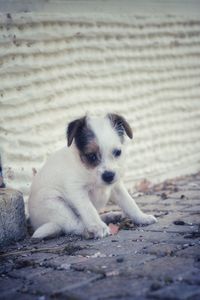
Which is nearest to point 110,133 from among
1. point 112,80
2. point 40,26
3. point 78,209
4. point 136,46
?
point 78,209

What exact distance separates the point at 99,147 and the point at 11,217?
108 cm

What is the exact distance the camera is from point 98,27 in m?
6.93

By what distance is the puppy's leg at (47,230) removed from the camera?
4.82m

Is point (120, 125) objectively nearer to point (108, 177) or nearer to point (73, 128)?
point (73, 128)

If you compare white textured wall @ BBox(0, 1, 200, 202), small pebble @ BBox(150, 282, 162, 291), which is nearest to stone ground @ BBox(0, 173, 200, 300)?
small pebble @ BBox(150, 282, 162, 291)

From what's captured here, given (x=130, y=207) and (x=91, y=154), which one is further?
(x=130, y=207)

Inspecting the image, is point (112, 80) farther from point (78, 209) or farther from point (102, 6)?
point (78, 209)

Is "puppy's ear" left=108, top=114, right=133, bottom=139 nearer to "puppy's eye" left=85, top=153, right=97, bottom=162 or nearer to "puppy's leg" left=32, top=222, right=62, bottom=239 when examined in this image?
"puppy's eye" left=85, top=153, right=97, bottom=162

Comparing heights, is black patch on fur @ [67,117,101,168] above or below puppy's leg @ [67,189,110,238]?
above

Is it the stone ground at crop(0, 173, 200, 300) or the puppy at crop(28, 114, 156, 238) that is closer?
the stone ground at crop(0, 173, 200, 300)

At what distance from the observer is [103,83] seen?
7.03 metres

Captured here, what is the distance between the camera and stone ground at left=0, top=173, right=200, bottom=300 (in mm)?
2965

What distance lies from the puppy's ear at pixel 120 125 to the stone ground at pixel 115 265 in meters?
0.90

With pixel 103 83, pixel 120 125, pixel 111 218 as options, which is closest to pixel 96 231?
pixel 111 218
